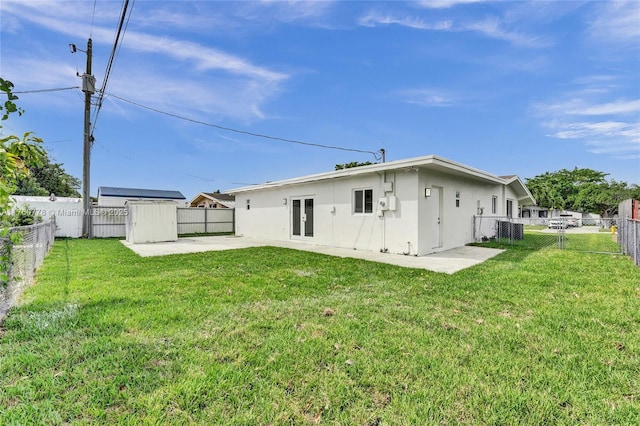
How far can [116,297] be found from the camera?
428 cm

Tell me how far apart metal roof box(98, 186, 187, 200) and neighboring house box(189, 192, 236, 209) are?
148cm

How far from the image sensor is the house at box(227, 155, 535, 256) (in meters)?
8.75

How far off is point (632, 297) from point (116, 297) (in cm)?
738

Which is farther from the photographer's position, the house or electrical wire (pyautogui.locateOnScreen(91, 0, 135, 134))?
the house

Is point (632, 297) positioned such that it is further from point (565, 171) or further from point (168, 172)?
point (565, 171)

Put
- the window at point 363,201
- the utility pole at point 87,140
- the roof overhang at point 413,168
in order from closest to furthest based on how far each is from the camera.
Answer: the roof overhang at point 413,168
the window at point 363,201
the utility pole at point 87,140

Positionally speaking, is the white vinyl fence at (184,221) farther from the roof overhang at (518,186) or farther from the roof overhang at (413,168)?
the roof overhang at (518,186)

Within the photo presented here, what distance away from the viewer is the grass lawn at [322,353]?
1.94 metres

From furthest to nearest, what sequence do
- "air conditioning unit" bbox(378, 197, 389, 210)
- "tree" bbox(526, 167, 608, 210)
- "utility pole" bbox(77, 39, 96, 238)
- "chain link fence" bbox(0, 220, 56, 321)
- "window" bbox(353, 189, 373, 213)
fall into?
1. "tree" bbox(526, 167, 608, 210)
2. "utility pole" bbox(77, 39, 96, 238)
3. "window" bbox(353, 189, 373, 213)
4. "air conditioning unit" bbox(378, 197, 389, 210)
5. "chain link fence" bbox(0, 220, 56, 321)

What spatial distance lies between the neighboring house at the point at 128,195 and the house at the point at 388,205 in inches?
776

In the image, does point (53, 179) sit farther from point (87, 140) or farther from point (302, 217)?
point (302, 217)

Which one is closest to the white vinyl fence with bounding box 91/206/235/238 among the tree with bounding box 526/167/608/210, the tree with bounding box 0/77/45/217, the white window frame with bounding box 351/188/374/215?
the white window frame with bounding box 351/188/374/215

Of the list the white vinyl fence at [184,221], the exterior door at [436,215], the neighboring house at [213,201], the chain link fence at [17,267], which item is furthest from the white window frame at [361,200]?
the neighboring house at [213,201]

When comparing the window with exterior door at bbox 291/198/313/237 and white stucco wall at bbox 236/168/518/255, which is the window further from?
exterior door at bbox 291/198/313/237
